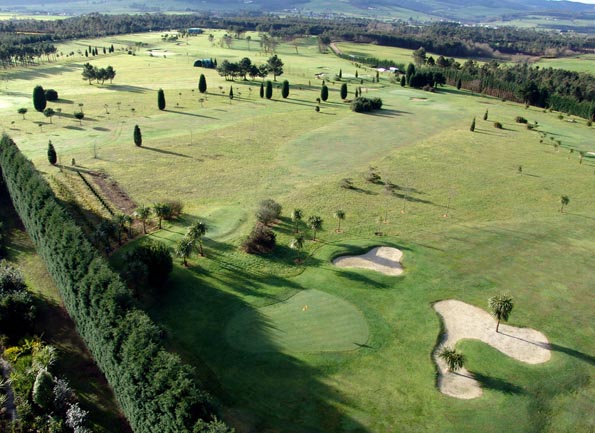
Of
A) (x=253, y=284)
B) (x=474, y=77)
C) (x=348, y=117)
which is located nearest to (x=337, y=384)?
(x=253, y=284)

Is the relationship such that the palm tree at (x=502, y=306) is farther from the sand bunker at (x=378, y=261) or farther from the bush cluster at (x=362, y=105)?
the bush cluster at (x=362, y=105)

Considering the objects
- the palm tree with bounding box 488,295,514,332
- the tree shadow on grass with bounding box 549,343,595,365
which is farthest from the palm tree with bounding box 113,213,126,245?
the tree shadow on grass with bounding box 549,343,595,365

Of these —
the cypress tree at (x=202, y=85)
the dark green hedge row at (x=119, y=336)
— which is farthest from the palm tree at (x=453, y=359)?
the cypress tree at (x=202, y=85)

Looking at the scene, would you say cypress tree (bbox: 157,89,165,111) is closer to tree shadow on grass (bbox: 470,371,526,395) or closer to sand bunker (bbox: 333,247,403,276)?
sand bunker (bbox: 333,247,403,276)

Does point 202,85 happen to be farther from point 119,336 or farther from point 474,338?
point 119,336

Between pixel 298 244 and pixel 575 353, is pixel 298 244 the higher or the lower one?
the higher one

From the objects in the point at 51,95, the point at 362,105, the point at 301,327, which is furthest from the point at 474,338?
the point at 51,95
